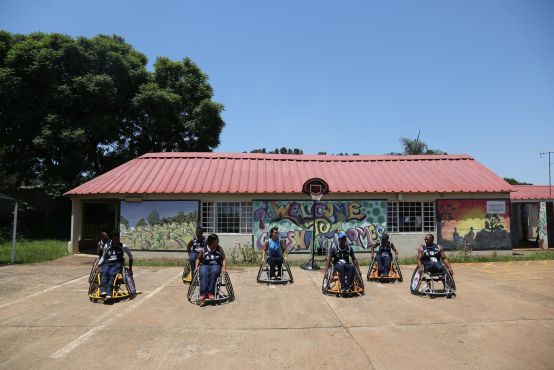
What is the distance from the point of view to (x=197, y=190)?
52.7ft

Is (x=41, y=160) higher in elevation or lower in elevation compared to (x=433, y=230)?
higher

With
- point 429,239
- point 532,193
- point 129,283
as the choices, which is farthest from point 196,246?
point 532,193

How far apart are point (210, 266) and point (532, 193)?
2019cm

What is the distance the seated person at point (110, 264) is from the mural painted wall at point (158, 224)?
7352 millimetres

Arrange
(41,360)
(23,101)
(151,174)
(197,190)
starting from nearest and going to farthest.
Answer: (41,360), (197,190), (151,174), (23,101)

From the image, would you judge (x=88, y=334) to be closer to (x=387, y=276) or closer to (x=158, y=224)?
(x=387, y=276)

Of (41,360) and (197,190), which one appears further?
(197,190)

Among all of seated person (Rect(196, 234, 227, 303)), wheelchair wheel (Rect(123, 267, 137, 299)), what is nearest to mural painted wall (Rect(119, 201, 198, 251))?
wheelchair wheel (Rect(123, 267, 137, 299))

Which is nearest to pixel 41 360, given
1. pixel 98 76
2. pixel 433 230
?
pixel 433 230

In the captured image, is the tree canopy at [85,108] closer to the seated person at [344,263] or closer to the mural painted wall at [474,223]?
the mural painted wall at [474,223]

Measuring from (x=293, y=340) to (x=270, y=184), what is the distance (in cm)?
1110

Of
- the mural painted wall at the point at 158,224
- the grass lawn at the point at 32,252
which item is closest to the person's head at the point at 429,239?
the mural painted wall at the point at 158,224

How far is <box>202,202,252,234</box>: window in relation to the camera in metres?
16.5

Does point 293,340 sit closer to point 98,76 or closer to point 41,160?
point 98,76
